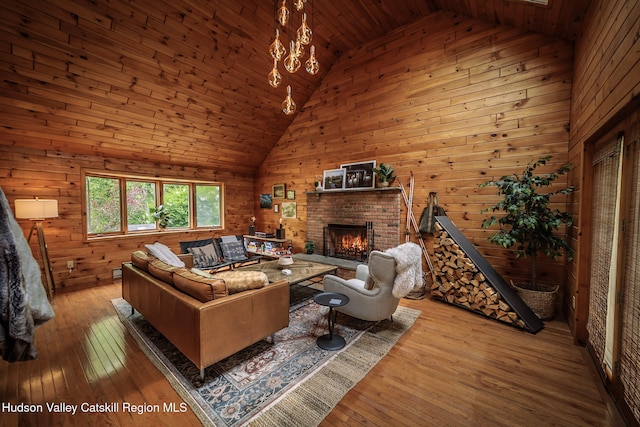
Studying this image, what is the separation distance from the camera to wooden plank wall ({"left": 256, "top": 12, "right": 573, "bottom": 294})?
3.34 metres

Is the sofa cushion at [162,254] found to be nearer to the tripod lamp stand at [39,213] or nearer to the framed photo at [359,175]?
the tripod lamp stand at [39,213]

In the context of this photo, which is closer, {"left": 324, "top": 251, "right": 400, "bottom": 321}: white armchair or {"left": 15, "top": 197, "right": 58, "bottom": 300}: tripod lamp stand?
{"left": 324, "top": 251, "right": 400, "bottom": 321}: white armchair

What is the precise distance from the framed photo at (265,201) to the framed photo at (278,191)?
0.24m

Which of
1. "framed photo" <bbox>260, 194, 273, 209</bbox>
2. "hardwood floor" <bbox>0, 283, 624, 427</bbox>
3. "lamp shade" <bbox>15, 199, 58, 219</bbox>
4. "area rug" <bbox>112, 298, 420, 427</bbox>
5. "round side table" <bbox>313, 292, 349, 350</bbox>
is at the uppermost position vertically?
"framed photo" <bbox>260, 194, 273, 209</bbox>

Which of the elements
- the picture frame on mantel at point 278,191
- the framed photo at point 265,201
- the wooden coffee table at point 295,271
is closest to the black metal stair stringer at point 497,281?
the wooden coffee table at point 295,271

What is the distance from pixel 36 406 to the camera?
180 cm

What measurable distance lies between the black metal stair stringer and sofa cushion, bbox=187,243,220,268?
4060 millimetres

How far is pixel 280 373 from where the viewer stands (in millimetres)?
2119

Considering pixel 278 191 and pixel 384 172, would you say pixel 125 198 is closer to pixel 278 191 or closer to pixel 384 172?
pixel 278 191

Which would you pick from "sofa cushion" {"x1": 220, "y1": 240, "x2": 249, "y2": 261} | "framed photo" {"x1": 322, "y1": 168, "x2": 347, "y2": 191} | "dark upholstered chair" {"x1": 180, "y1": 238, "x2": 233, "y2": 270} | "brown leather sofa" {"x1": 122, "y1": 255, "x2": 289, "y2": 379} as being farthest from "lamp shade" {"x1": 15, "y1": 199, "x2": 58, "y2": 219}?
"framed photo" {"x1": 322, "y1": 168, "x2": 347, "y2": 191}

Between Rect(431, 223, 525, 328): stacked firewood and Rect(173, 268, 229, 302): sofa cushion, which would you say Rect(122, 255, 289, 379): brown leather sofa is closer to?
Rect(173, 268, 229, 302): sofa cushion

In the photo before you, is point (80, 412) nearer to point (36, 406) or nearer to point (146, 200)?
point (36, 406)

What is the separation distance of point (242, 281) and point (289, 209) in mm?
4093

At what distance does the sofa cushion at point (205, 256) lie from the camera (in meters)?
4.57
